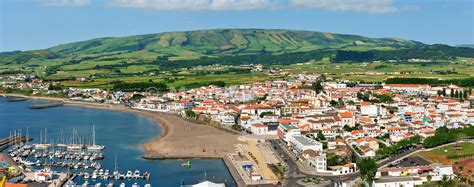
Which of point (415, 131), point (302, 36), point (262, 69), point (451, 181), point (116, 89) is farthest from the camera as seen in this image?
point (302, 36)

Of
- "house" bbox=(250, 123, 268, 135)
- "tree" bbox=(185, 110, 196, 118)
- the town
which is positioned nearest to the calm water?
the town

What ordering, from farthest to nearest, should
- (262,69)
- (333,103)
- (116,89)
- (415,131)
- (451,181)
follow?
(262,69) → (116,89) → (333,103) → (415,131) → (451,181)

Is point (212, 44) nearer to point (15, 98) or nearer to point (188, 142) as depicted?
point (15, 98)

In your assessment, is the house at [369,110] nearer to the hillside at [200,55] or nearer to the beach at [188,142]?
the beach at [188,142]

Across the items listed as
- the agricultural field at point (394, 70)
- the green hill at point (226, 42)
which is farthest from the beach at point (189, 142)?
the green hill at point (226, 42)

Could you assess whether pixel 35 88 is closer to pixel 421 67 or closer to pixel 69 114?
pixel 69 114

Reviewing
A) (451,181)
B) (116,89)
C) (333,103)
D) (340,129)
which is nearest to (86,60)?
(116,89)
